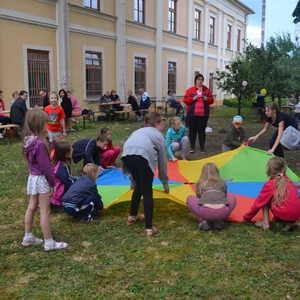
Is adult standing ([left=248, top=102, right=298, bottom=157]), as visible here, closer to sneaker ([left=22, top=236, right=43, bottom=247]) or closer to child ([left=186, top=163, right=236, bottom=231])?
child ([left=186, top=163, right=236, bottom=231])

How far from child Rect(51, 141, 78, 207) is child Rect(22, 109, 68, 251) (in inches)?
37.3

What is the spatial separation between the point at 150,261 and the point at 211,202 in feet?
3.19

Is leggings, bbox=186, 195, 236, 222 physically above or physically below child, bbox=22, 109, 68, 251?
below

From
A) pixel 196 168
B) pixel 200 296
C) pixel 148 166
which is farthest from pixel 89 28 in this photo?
pixel 200 296

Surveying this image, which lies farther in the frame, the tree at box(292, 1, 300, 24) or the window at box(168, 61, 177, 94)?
the window at box(168, 61, 177, 94)

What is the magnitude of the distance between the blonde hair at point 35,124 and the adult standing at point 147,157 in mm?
836

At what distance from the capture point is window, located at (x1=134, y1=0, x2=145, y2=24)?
58.6 feet

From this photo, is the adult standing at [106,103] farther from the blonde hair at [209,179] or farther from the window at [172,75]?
the blonde hair at [209,179]

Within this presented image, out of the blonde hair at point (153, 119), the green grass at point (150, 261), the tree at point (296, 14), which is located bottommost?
the green grass at point (150, 261)

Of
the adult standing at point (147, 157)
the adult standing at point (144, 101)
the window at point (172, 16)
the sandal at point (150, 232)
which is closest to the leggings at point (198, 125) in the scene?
the adult standing at point (147, 157)

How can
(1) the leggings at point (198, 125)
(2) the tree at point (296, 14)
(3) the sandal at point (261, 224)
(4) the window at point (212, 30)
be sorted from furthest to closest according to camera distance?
(4) the window at point (212, 30), (2) the tree at point (296, 14), (1) the leggings at point (198, 125), (3) the sandal at point (261, 224)

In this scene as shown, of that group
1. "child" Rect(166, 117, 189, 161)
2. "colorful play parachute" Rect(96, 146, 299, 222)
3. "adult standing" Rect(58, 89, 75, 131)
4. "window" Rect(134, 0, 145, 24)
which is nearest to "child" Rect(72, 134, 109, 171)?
"colorful play parachute" Rect(96, 146, 299, 222)

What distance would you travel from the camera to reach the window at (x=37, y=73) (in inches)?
505

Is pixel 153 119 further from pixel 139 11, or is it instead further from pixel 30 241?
pixel 139 11
